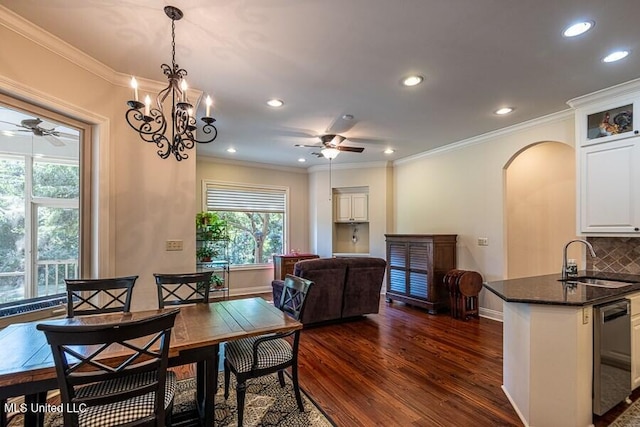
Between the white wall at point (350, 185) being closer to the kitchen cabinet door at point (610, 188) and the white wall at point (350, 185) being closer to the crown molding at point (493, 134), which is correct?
the crown molding at point (493, 134)

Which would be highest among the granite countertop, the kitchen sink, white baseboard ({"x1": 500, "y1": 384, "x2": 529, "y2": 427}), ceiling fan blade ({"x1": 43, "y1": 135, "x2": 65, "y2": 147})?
ceiling fan blade ({"x1": 43, "y1": 135, "x2": 65, "y2": 147})

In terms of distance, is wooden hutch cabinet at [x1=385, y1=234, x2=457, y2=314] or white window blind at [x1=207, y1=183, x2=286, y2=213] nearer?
wooden hutch cabinet at [x1=385, y1=234, x2=457, y2=314]

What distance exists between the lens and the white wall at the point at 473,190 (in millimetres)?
4315

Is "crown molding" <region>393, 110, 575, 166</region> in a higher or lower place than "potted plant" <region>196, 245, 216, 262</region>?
higher

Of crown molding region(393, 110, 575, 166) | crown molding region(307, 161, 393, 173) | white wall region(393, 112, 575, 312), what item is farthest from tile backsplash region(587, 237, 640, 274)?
crown molding region(307, 161, 393, 173)

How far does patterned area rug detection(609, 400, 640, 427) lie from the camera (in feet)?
7.22

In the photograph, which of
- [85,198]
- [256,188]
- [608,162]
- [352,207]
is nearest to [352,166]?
[352,207]

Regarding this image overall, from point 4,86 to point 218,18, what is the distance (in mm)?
1526

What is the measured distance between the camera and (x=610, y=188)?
3.18 metres

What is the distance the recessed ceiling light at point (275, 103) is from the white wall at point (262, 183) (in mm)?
3141

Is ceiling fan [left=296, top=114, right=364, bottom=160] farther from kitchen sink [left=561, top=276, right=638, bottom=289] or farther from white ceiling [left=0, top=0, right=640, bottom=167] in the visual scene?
kitchen sink [left=561, top=276, right=638, bottom=289]

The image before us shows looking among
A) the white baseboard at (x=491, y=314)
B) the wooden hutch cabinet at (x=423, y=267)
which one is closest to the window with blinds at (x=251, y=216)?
the wooden hutch cabinet at (x=423, y=267)

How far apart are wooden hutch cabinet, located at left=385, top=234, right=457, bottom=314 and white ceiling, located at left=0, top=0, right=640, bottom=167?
6.78ft

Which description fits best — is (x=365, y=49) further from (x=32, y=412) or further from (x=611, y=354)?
(x=32, y=412)
